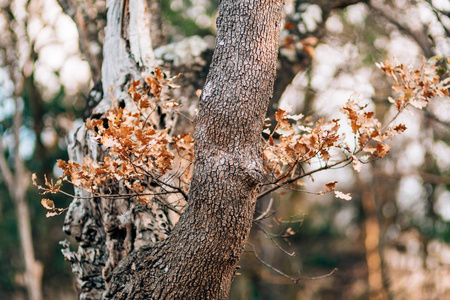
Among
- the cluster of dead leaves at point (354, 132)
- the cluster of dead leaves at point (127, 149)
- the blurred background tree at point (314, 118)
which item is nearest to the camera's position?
the cluster of dead leaves at point (127, 149)

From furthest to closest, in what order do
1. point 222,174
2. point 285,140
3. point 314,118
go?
point 314,118, point 285,140, point 222,174

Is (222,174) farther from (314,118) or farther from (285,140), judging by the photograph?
(314,118)

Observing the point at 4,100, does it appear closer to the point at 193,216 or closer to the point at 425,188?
the point at 193,216

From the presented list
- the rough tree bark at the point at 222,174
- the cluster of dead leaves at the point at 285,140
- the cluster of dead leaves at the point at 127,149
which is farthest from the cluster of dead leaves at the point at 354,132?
the cluster of dead leaves at the point at 127,149

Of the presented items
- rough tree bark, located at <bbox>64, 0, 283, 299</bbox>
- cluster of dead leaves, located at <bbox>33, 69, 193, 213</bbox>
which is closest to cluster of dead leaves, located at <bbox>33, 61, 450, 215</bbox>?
cluster of dead leaves, located at <bbox>33, 69, 193, 213</bbox>

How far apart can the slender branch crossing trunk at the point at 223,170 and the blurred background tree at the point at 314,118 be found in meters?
1.63

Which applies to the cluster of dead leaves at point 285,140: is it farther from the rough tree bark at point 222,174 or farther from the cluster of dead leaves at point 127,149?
the rough tree bark at point 222,174

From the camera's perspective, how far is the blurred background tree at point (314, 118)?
450cm

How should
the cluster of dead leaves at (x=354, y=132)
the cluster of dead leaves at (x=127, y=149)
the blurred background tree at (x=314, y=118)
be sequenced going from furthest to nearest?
the blurred background tree at (x=314, y=118), the cluster of dead leaves at (x=354, y=132), the cluster of dead leaves at (x=127, y=149)

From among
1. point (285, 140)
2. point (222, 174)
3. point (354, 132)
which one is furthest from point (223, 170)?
point (354, 132)

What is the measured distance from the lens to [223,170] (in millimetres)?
1884

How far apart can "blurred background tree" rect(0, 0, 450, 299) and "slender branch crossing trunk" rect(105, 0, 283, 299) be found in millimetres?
1626

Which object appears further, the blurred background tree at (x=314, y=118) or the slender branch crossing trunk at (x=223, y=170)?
the blurred background tree at (x=314, y=118)

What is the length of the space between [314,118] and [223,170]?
4748 millimetres
